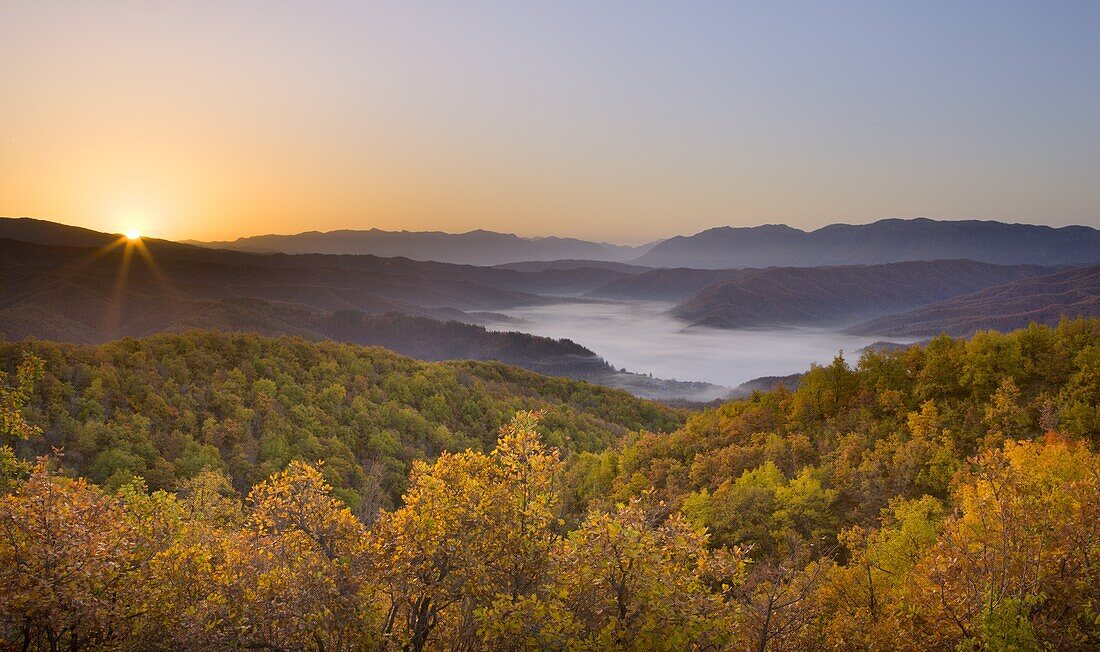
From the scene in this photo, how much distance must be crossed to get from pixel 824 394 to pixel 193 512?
51.3 m

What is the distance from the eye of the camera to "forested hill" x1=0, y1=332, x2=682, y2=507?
57406 mm

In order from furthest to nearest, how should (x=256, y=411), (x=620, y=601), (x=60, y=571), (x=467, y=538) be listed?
(x=256, y=411) → (x=467, y=538) → (x=620, y=601) → (x=60, y=571)

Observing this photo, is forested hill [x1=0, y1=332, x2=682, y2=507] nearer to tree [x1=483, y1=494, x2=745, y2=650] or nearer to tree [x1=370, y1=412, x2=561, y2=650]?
tree [x1=370, y1=412, x2=561, y2=650]

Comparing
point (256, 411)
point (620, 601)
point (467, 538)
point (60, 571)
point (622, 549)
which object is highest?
point (622, 549)

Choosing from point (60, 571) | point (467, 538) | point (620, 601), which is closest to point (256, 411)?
point (60, 571)

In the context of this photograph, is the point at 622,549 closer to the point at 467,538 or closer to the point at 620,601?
the point at 620,601

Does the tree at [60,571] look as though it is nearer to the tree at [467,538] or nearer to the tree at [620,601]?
the tree at [467,538]

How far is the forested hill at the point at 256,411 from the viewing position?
57406 mm

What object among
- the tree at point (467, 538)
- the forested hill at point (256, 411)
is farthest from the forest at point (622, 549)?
the forested hill at point (256, 411)

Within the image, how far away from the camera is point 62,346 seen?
250 feet

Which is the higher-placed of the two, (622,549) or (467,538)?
(622,549)

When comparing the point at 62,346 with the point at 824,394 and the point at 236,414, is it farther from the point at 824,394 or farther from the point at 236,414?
the point at 824,394

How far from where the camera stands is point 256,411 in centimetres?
7744

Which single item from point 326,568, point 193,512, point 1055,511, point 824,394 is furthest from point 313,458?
point 1055,511
